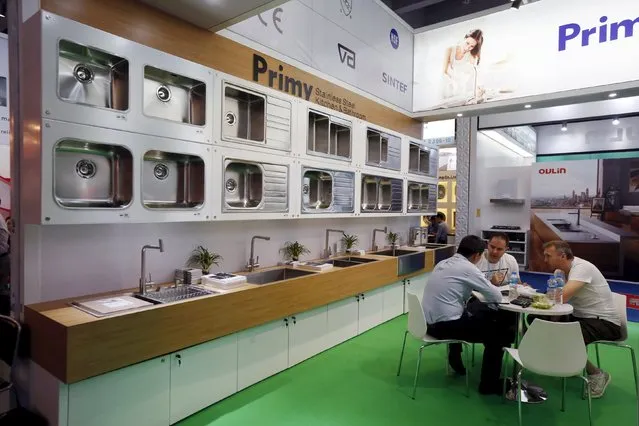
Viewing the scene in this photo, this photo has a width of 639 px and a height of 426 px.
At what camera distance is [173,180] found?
2.86 metres

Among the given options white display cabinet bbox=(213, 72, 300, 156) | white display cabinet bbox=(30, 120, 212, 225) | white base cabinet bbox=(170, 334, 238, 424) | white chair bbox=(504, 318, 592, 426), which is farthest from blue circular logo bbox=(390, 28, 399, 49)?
white base cabinet bbox=(170, 334, 238, 424)

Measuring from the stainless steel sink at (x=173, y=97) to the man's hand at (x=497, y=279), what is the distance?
9.38 ft

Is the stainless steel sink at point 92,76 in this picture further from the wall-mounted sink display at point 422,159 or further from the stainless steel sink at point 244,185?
the wall-mounted sink display at point 422,159

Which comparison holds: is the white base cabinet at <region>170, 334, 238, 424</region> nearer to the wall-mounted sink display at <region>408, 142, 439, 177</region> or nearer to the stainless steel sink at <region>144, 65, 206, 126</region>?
the stainless steel sink at <region>144, 65, 206, 126</region>

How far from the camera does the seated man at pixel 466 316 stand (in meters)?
2.80

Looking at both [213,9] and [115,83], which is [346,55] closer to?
[213,9]

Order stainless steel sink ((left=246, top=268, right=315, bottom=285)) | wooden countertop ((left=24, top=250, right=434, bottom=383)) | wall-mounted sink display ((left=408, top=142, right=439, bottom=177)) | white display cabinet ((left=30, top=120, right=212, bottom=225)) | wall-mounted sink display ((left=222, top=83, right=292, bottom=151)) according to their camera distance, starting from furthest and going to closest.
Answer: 1. wall-mounted sink display ((left=408, top=142, right=439, bottom=177))
2. stainless steel sink ((left=246, top=268, right=315, bottom=285))
3. wall-mounted sink display ((left=222, top=83, right=292, bottom=151))
4. white display cabinet ((left=30, top=120, right=212, bottom=225))
5. wooden countertop ((left=24, top=250, right=434, bottom=383))

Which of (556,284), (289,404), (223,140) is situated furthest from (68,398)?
(556,284)

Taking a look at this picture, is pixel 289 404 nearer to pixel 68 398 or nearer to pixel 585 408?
pixel 68 398

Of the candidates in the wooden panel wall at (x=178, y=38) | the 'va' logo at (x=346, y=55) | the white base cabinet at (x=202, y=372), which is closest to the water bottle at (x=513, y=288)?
the white base cabinet at (x=202, y=372)

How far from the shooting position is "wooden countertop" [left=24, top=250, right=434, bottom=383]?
6.20ft

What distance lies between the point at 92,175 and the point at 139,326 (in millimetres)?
1015

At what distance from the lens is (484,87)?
480cm

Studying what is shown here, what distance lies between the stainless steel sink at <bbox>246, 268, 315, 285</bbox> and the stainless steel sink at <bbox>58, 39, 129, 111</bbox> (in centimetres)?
169
